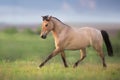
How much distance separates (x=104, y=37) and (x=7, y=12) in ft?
2.49

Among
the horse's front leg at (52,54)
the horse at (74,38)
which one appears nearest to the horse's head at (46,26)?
the horse at (74,38)

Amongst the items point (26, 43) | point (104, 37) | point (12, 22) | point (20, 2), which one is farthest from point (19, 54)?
point (104, 37)

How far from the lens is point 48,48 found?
2.35 m

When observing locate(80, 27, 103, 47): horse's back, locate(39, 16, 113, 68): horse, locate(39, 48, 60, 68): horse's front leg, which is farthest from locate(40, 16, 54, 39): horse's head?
locate(80, 27, 103, 47): horse's back

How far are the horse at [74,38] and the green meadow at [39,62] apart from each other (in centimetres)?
3

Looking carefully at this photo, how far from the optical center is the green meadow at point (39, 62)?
2.30m

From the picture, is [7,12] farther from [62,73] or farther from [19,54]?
[62,73]

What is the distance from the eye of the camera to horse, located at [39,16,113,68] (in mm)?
2320

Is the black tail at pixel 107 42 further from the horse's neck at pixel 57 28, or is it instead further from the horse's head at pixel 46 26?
the horse's head at pixel 46 26

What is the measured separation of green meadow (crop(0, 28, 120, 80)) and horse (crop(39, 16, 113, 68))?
3cm

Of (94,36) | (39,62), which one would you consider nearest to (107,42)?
(94,36)

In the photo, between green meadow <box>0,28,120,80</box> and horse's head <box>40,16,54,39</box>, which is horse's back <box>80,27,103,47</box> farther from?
horse's head <box>40,16,54,39</box>

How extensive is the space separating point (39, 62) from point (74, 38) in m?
0.32

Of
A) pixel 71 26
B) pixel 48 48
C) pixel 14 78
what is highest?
pixel 71 26
